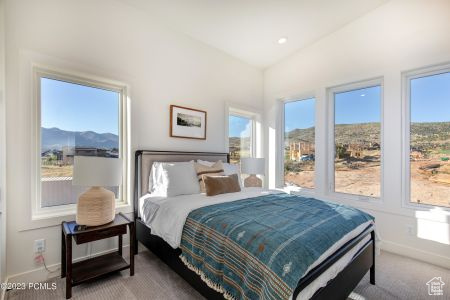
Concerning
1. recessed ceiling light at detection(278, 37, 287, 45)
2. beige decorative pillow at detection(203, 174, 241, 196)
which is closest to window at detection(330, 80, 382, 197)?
recessed ceiling light at detection(278, 37, 287, 45)

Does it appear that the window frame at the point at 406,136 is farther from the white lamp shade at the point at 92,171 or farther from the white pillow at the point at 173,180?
the white lamp shade at the point at 92,171

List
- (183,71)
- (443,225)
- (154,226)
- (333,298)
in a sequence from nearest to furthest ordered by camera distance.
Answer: (333,298) → (154,226) → (443,225) → (183,71)

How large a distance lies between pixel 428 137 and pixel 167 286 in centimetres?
359

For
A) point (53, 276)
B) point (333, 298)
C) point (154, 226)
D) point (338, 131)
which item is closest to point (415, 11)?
point (338, 131)

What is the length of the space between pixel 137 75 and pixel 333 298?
3.11 m

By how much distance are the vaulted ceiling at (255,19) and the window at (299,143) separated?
1.14 meters

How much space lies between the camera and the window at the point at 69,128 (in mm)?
2295

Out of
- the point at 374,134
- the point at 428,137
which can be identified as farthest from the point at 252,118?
the point at 428,137

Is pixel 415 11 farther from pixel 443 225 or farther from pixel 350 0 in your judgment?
pixel 443 225

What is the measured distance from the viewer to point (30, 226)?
2078 mm

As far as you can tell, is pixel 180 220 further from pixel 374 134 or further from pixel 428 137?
pixel 428 137

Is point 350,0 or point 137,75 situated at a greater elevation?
point 350,0

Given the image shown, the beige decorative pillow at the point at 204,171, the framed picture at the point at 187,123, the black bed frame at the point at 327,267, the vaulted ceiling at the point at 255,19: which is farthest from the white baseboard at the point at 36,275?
the vaulted ceiling at the point at 255,19

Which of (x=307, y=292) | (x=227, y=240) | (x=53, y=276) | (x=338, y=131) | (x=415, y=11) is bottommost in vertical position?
(x=53, y=276)
